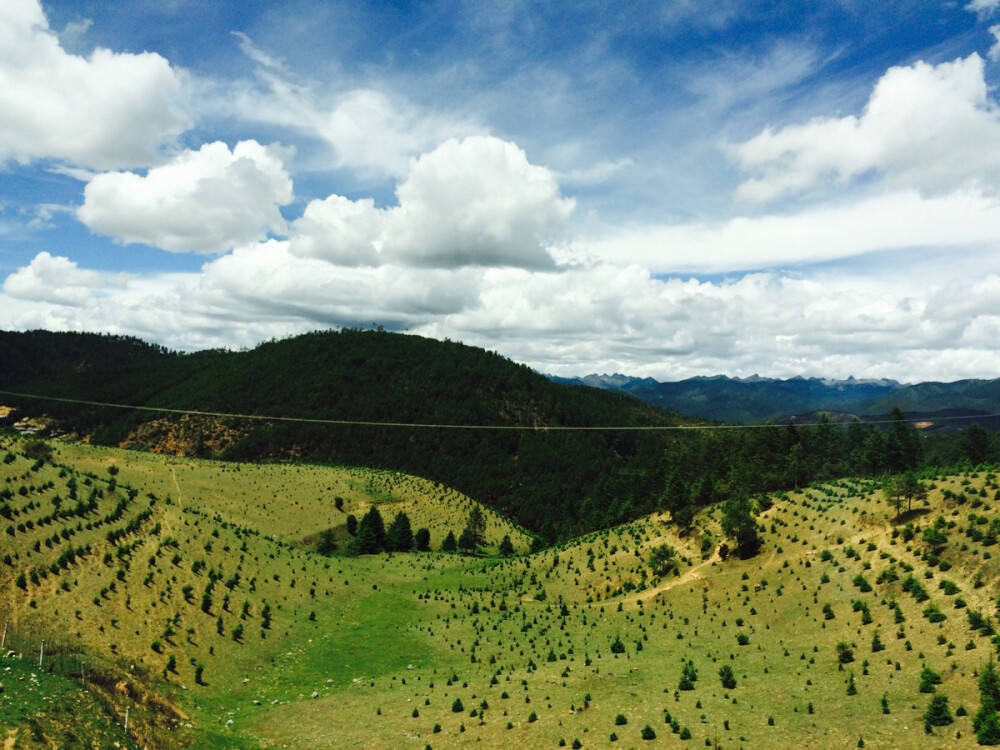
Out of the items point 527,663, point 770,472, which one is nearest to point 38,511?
point 527,663

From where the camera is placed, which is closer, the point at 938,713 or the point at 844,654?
the point at 938,713

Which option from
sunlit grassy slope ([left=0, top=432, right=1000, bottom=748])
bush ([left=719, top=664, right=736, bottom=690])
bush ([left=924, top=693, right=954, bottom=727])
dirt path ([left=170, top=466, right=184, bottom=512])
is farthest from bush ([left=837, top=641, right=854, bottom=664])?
dirt path ([left=170, top=466, right=184, bottom=512])

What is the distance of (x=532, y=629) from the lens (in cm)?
4491

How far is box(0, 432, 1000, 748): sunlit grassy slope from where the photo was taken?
24438mm

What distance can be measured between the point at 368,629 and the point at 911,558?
41588mm

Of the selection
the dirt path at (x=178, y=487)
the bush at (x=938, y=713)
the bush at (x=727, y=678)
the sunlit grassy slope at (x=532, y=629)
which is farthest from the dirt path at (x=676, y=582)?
the dirt path at (x=178, y=487)

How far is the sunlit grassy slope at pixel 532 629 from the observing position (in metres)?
24.4

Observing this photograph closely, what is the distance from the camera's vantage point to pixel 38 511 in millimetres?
38812

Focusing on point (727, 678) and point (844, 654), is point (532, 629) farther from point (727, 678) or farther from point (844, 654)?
point (844, 654)

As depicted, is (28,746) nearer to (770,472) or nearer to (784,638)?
(784,638)

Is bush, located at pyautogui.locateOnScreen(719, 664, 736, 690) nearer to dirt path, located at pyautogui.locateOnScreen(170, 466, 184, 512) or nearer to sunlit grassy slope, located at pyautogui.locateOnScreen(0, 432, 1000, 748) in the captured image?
sunlit grassy slope, located at pyautogui.locateOnScreen(0, 432, 1000, 748)

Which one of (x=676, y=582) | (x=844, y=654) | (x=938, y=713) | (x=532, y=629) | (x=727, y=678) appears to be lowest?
(x=532, y=629)

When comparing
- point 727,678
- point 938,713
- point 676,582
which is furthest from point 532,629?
point 938,713

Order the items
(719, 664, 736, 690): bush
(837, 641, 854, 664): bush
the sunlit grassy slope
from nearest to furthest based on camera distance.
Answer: the sunlit grassy slope < (719, 664, 736, 690): bush < (837, 641, 854, 664): bush
